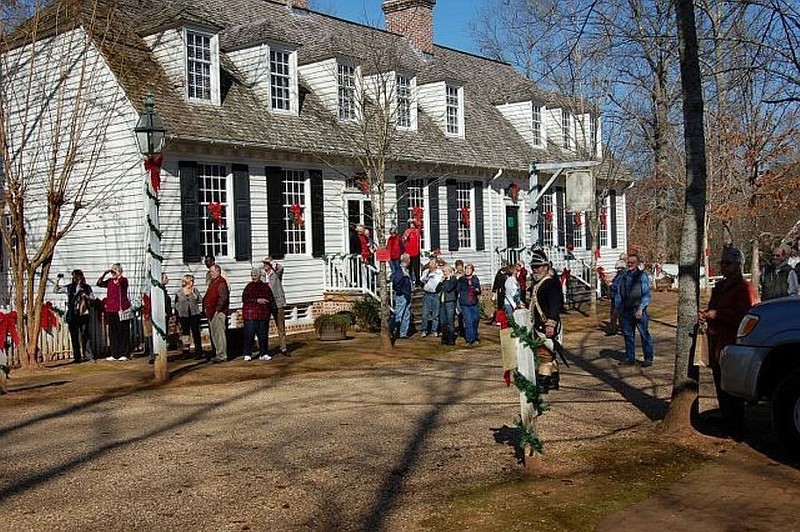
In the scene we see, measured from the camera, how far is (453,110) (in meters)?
27.0

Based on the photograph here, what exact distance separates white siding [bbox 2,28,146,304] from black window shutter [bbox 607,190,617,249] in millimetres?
19957

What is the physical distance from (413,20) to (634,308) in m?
18.9

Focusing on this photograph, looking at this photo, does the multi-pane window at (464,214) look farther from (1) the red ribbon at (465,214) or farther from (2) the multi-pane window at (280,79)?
(2) the multi-pane window at (280,79)

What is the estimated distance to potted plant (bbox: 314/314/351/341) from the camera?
18328 millimetres

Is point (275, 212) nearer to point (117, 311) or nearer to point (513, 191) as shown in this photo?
point (117, 311)

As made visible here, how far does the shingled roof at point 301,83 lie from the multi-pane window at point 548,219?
142 centimetres

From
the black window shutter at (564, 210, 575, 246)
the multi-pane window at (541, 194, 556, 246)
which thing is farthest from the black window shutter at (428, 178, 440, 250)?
the black window shutter at (564, 210, 575, 246)

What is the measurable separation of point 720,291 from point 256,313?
29.0 feet

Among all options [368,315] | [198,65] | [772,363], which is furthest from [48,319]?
[772,363]

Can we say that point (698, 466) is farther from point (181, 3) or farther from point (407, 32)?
point (407, 32)

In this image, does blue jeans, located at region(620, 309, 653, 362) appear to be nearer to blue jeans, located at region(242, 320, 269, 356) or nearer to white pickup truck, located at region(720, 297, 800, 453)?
white pickup truck, located at region(720, 297, 800, 453)

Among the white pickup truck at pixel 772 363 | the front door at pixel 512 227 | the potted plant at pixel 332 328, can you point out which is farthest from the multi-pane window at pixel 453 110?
the white pickup truck at pixel 772 363

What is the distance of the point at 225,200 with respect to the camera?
63.9 ft

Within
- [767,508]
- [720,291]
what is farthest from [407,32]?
[767,508]
